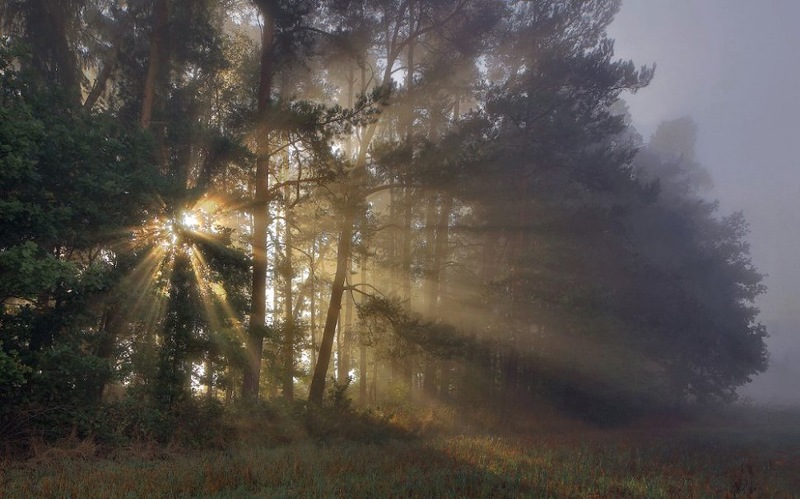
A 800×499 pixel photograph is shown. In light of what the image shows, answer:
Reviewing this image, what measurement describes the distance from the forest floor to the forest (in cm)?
144

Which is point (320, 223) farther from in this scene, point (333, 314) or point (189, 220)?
point (189, 220)

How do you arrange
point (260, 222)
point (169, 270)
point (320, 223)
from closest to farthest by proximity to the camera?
point (169, 270)
point (260, 222)
point (320, 223)

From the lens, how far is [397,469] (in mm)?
9805

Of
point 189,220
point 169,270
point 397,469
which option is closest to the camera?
point 397,469

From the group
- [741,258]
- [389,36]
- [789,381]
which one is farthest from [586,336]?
[789,381]

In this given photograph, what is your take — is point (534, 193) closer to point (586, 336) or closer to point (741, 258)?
point (586, 336)

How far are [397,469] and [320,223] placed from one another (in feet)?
47.5

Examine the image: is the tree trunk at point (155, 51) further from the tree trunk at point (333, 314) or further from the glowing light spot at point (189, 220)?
the tree trunk at point (333, 314)

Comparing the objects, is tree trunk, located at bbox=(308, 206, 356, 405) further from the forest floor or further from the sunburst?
the sunburst

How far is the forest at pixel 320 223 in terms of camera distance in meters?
12.2

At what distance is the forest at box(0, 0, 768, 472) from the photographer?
1219cm

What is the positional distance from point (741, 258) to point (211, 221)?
35.5 meters

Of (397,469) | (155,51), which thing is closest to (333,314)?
(397,469)

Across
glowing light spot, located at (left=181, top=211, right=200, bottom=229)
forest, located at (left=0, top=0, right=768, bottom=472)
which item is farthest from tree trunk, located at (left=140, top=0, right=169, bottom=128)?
glowing light spot, located at (left=181, top=211, right=200, bottom=229)
